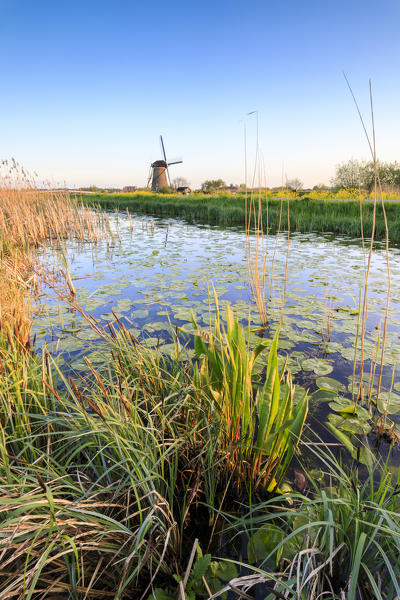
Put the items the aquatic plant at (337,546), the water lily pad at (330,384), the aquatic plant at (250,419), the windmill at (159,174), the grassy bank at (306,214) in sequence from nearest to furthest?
the aquatic plant at (337,546) < the aquatic plant at (250,419) < the water lily pad at (330,384) < the grassy bank at (306,214) < the windmill at (159,174)

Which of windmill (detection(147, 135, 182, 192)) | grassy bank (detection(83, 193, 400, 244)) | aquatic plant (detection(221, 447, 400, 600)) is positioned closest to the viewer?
aquatic plant (detection(221, 447, 400, 600))

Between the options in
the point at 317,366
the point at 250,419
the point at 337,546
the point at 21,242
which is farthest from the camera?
the point at 21,242

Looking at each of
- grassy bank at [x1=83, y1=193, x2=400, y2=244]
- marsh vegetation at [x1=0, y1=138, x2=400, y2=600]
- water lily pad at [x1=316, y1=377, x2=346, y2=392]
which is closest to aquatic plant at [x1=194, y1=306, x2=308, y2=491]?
marsh vegetation at [x1=0, y1=138, x2=400, y2=600]

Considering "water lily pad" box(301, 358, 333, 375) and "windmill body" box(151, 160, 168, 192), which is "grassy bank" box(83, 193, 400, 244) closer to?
"water lily pad" box(301, 358, 333, 375)

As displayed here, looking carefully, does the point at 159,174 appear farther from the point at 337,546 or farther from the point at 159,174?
the point at 337,546

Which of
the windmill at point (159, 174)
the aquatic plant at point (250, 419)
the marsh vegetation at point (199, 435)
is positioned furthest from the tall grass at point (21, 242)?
the windmill at point (159, 174)

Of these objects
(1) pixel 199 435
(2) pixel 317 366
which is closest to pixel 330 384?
(2) pixel 317 366

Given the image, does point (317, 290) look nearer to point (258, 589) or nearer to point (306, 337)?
point (306, 337)

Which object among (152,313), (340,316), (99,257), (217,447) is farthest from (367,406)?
(99,257)

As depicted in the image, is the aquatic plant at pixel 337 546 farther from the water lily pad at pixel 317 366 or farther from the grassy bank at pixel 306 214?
the grassy bank at pixel 306 214

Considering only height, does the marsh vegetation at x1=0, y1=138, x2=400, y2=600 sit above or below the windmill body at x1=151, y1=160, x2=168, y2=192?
below

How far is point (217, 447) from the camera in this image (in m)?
1.39

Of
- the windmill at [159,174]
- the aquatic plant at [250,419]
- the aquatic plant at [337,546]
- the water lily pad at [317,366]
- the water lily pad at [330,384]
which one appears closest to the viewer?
the aquatic plant at [337,546]

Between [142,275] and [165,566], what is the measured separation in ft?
15.3
